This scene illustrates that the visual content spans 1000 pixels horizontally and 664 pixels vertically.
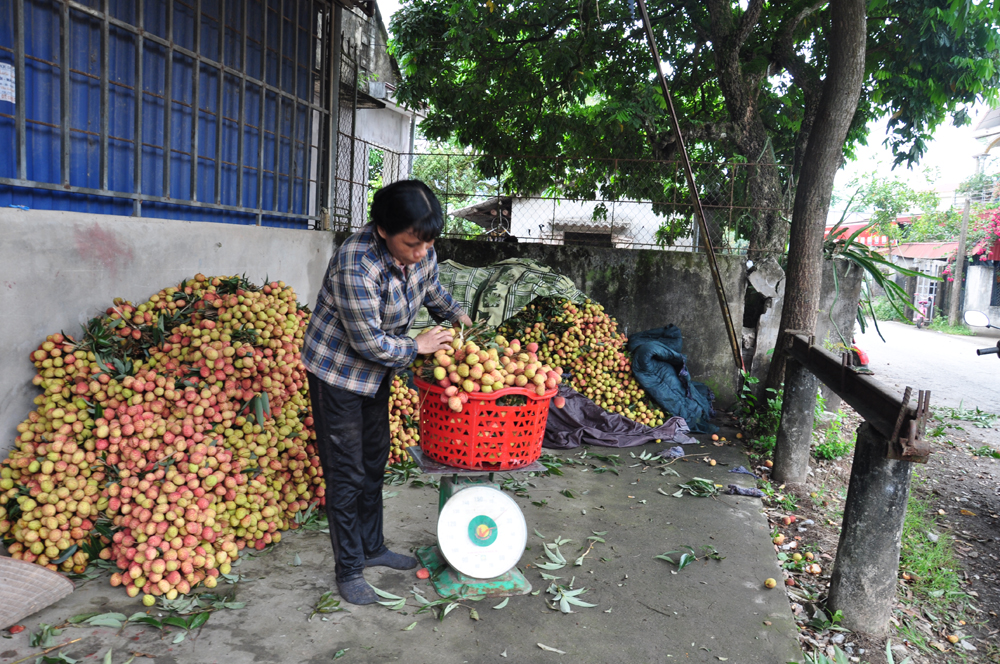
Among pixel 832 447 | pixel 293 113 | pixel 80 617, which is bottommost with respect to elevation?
pixel 80 617

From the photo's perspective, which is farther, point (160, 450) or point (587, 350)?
point (587, 350)

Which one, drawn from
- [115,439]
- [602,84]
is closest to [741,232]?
[602,84]

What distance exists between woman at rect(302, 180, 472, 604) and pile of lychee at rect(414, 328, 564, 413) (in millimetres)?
151

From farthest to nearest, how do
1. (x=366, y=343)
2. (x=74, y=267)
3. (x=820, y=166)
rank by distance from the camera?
1. (x=820, y=166)
2. (x=74, y=267)
3. (x=366, y=343)

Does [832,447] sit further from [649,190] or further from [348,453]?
[348,453]

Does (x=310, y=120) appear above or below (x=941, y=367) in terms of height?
above

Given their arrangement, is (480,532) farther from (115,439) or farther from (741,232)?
(741,232)

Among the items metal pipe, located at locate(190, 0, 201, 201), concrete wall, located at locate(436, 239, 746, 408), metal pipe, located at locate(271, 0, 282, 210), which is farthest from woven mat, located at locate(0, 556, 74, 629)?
concrete wall, located at locate(436, 239, 746, 408)

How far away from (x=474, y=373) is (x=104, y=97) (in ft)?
10.8

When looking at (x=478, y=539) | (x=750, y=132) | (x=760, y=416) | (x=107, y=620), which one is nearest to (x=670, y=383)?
(x=760, y=416)

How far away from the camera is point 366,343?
2584mm

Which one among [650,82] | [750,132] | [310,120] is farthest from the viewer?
[650,82]

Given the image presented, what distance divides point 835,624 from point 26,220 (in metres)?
4.65

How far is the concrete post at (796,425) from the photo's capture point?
15.8 ft
